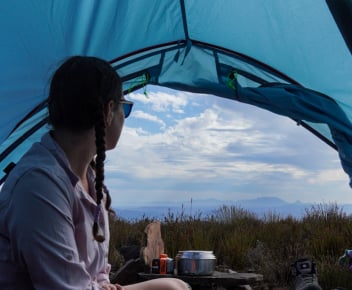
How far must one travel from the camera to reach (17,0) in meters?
2.93

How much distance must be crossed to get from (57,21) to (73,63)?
1593 mm

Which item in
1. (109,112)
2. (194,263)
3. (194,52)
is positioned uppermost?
(194,52)

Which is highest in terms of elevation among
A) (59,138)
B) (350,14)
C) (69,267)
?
(350,14)

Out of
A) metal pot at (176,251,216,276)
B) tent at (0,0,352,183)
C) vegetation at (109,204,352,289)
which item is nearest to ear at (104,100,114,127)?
tent at (0,0,352,183)

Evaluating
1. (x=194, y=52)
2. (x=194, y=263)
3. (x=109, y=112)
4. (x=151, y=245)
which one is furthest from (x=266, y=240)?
(x=109, y=112)

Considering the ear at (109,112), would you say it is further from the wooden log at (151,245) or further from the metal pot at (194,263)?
the wooden log at (151,245)

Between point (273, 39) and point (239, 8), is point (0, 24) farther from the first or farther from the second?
point (273, 39)

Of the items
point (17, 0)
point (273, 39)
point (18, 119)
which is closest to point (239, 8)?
point (273, 39)

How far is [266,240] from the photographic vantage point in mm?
6434

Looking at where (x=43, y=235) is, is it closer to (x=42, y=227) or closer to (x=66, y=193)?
(x=42, y=227)

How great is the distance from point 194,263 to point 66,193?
8.30 feet

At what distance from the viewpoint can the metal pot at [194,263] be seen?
3.96 metres

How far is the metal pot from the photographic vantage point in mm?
3959

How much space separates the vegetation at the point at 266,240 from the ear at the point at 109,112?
3.44m
